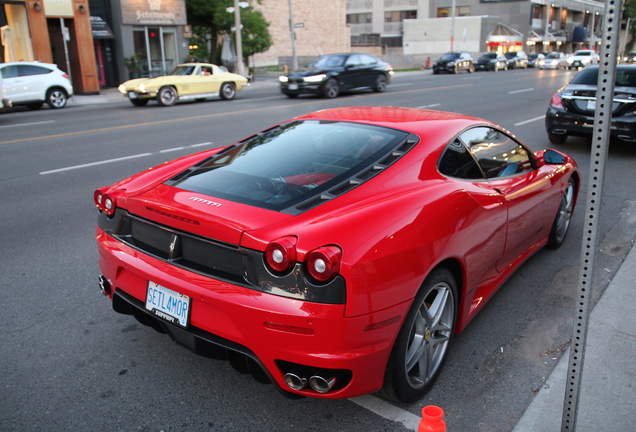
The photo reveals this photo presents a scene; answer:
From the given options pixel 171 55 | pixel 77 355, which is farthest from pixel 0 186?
pixel 171 55

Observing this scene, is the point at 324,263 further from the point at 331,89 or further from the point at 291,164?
the point at 331,89

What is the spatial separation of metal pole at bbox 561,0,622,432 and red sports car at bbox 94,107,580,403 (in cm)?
77

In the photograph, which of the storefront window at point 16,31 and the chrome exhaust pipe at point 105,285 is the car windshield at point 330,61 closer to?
the storefront window at point 16,31

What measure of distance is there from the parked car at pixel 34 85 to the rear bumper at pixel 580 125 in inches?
634

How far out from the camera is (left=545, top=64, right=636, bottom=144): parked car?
935 centimetres

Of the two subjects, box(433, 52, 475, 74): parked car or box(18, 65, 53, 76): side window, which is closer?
box(18, 65, 53, 76): side window

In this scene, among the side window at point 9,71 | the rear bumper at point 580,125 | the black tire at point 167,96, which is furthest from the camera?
the black tire at point 167,96

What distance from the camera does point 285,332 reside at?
253 centimetres

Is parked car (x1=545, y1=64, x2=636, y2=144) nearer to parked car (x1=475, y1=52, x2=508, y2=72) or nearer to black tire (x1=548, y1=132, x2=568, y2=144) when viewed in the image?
black tire (x1=548, y1=132, x2=568, y2=144)

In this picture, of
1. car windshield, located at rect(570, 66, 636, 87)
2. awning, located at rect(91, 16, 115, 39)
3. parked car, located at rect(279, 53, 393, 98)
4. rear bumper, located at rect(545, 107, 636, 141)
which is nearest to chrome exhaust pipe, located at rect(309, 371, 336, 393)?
rear bumper, located at rect(545, 107, 636, 141)

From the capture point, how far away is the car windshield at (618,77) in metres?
9.71

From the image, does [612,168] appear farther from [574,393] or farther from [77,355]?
[77,355]

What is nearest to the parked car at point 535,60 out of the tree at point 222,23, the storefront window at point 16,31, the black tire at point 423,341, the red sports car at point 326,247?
the tree at point 222,23

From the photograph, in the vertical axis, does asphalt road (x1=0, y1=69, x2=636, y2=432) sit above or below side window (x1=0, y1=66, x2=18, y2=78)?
below
